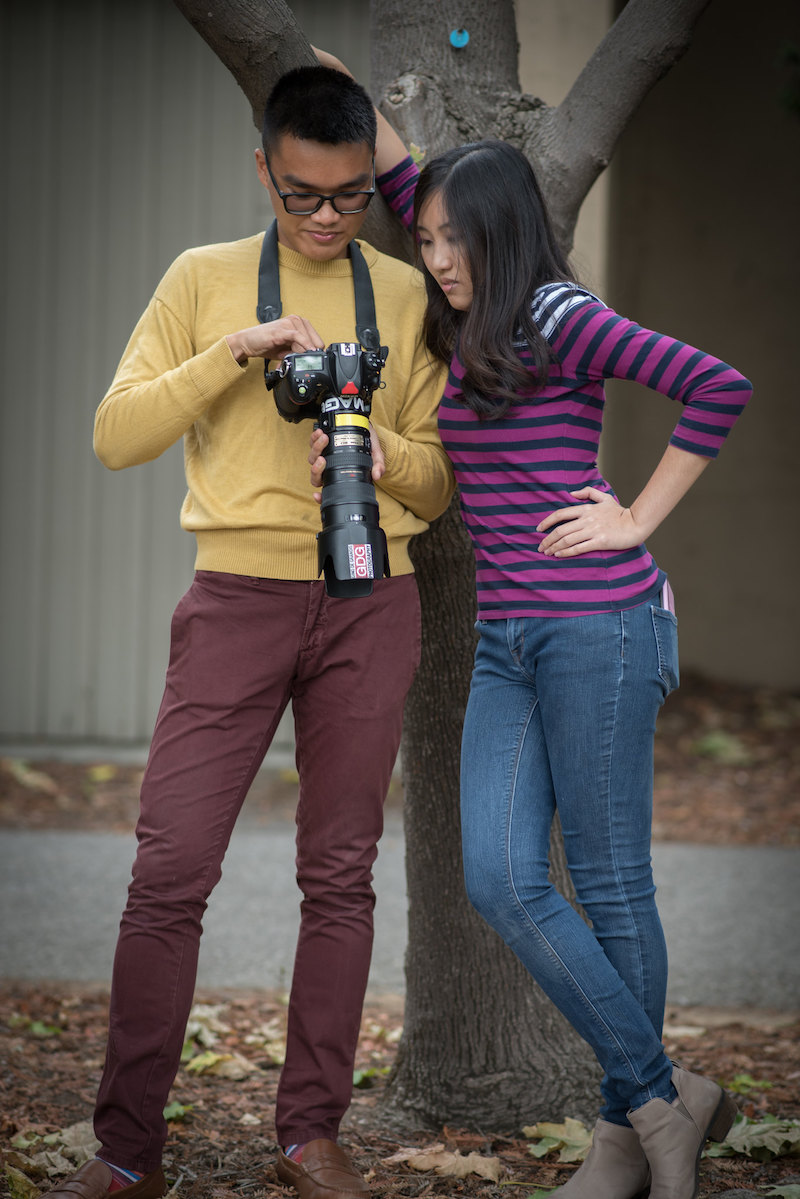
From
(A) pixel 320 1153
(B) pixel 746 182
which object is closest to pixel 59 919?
(A) pixel 320 1153

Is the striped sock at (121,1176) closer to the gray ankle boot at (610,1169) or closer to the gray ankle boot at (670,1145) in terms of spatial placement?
the gray ankle boot at (610,1169)

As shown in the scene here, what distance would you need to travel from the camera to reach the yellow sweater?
255 centimetres

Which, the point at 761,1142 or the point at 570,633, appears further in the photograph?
the point at 761,1142

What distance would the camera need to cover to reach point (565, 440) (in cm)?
253

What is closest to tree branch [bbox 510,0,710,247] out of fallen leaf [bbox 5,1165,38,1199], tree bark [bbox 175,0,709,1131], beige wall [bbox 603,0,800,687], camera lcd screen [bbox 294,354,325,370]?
tree bark [bbox 175,0,709,1131]

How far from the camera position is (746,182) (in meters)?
9.30

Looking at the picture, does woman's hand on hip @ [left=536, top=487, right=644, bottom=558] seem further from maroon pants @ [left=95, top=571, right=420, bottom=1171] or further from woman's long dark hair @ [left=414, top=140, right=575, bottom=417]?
maroon pants @ [left=95, top=571, right=420, bottom=1171]

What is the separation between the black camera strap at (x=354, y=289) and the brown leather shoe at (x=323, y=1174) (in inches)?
64.6

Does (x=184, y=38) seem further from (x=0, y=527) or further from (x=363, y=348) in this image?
(x=363, y=348)

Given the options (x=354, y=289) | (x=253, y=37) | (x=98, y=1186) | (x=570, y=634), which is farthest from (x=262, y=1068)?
(x=253, y=37)

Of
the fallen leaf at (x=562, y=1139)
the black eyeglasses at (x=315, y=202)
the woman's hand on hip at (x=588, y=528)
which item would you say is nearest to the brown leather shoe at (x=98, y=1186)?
the fallen leaf at (x=562, y=1139)

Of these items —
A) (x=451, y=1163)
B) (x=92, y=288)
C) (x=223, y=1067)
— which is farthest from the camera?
(x=92, y=288)

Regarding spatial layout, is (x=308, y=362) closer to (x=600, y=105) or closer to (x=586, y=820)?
(x=586, y=820)

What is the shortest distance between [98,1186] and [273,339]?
1.66 meters
